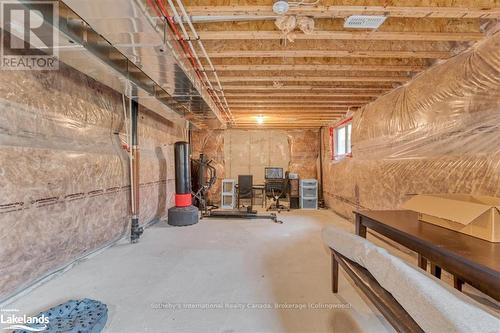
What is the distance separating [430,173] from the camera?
2.38 meters

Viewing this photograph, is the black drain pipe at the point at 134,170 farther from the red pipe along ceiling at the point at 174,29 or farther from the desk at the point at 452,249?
the desk at the point at 452,249

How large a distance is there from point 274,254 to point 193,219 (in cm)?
197

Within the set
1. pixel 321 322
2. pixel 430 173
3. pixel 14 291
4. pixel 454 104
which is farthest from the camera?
pixel 430 173

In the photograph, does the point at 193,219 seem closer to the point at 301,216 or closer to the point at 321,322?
the point at 301,216

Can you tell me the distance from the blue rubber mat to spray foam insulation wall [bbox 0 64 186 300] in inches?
25.0

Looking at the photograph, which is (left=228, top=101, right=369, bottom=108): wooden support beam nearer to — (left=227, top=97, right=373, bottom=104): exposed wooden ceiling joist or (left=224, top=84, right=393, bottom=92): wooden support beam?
(left=227, top=97, right=373, bottom=104): exposed wooden ceiling joist

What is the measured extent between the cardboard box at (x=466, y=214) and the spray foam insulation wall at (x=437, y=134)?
0.61 metres

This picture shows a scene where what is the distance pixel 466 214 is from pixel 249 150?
5.81m

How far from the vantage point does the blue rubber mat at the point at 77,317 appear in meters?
1.36

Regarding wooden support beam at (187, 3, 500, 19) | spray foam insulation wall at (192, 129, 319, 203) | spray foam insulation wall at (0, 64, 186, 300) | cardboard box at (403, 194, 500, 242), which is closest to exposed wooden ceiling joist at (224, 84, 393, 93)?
wooden support beam at (187, 3, 500, 19)

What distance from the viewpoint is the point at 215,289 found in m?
1.93

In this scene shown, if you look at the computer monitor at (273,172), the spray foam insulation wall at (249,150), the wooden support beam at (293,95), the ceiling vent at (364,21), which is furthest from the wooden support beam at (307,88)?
the spray foam insulation wall at (249,150)

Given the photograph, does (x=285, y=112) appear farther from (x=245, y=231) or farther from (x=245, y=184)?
(x=245, y=231)

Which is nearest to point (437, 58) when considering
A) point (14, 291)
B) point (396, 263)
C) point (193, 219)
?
point (396, 263)
